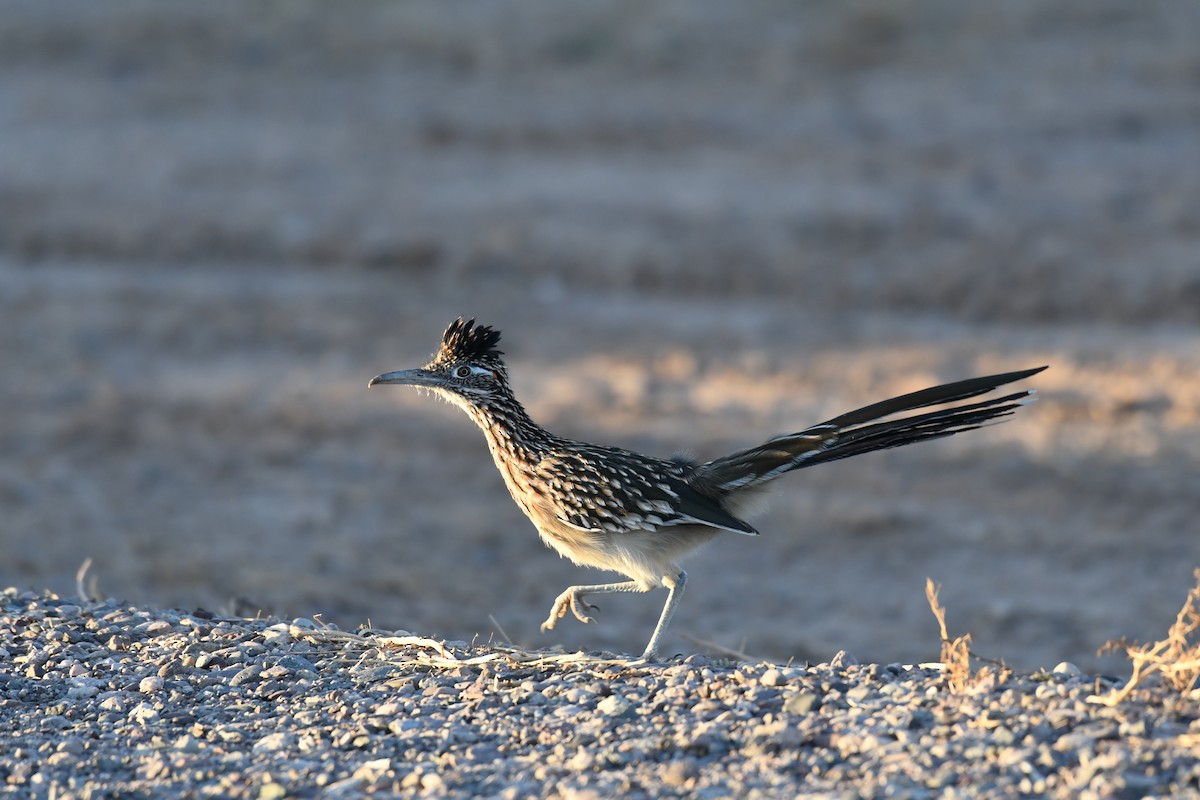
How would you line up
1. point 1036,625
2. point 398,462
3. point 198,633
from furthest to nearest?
point 398,462 < point 1036,625 < point 198,633

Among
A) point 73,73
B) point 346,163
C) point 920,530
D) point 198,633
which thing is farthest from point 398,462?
point 73,73

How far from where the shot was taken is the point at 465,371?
712 centimetres

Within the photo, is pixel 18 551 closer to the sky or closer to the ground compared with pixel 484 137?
closer to the ground

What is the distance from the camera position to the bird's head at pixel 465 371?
7082 millimetres

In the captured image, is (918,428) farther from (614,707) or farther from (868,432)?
(614,707)

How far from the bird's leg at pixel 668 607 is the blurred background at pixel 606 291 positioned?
5.42 ft

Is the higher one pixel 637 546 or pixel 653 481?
pixel 653 481

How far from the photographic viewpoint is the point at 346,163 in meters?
22.2

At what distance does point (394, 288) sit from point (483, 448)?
5072mm

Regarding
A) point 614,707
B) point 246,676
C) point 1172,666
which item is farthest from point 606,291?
point 1172,666

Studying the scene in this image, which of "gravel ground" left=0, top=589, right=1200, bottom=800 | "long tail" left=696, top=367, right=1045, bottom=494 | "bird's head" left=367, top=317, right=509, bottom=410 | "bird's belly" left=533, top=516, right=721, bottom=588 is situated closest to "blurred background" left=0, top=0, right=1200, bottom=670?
"long tail" left=696, top=367, right=1045, bottom=494

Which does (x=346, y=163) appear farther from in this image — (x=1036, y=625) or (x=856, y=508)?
(x=1036, y=625)

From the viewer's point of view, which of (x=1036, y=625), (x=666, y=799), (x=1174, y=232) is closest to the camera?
(x=666, y=799)

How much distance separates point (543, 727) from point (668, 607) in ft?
3.87
